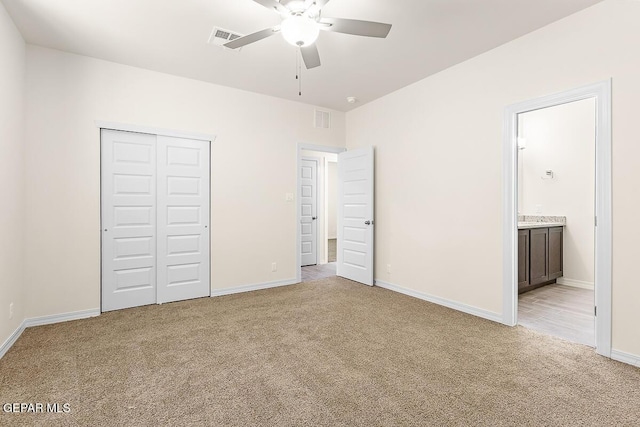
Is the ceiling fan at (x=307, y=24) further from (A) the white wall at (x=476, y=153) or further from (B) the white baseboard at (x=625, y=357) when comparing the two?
(B) the white baseboard at (x=625, y=357)

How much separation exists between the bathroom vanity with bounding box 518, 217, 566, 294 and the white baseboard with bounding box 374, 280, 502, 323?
1.10 m

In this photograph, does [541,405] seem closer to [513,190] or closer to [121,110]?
[513,190]

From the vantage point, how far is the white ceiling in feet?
8.45

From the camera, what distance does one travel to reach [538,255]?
Answer: 14.5 feet

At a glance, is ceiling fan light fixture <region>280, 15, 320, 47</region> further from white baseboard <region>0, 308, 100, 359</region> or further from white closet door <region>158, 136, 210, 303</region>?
white baseboard <region>0, 308, 100, 359</region>

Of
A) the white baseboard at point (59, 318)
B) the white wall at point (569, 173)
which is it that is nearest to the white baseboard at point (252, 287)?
the white baseboard at point (59, 318)

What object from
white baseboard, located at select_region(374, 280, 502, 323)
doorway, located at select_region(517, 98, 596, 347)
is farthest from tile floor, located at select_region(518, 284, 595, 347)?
white baseboard, located at select_region(374, 280, 502, 323)

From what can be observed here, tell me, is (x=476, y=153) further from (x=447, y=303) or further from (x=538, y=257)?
(x=538, y=257)

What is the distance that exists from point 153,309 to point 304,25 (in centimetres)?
345

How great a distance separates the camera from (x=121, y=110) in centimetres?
363

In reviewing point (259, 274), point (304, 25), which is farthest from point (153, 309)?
point (304, 25)

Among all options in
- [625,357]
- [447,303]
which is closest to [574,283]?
[447,303]

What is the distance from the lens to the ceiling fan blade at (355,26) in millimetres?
2139

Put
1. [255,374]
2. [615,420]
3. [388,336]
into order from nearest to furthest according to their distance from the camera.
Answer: [615,420] < [255,374] < [388,336]
